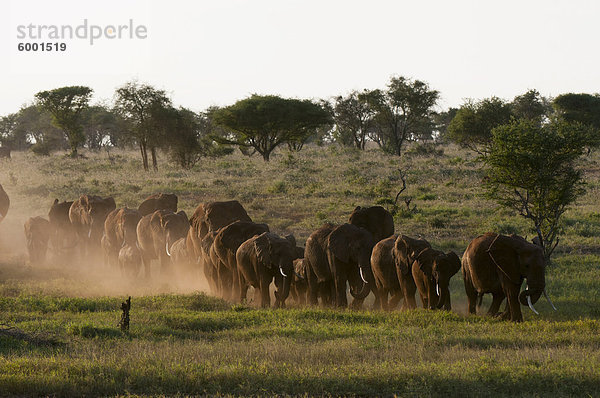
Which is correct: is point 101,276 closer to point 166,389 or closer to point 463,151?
point 166,389

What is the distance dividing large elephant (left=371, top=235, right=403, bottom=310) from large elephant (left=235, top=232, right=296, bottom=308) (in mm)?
1973

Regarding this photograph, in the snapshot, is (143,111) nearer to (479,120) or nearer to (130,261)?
(479,120)

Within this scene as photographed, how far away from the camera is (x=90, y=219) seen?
2328cm

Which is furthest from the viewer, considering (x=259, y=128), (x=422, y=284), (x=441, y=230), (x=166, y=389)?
(x=259, y=128)

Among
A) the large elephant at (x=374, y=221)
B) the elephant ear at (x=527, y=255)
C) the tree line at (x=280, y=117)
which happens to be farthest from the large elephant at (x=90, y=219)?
the tree line at (x=280, y=117)

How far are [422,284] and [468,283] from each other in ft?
3.14

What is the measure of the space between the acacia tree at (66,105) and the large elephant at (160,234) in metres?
49.7

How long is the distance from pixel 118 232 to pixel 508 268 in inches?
510

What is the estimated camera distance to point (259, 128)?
59.8 metres

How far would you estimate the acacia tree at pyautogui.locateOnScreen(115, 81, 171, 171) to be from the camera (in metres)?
52.1

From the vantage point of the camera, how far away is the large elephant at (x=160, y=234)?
1927 centimetres

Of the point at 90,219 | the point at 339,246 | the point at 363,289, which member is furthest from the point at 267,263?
the point at 90,219

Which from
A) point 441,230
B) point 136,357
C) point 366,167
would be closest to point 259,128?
point 366,167

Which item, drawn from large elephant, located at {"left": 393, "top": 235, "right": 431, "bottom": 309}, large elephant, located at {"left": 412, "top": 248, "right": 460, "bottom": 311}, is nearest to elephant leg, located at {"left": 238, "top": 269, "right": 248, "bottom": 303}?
large elephant, located at {"left": 393, "top": 235, "right": 431, "bottom": 309}
